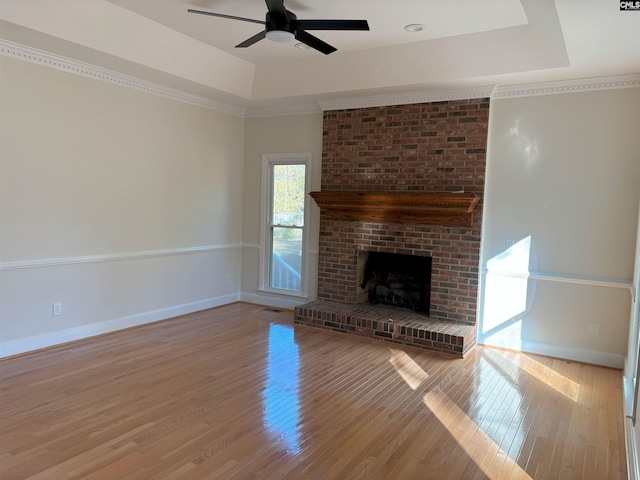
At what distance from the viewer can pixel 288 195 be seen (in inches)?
254

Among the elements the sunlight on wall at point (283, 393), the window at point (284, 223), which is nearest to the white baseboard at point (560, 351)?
the sunlight on wall at point (283, 393)

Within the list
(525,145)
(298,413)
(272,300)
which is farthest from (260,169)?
(298,413)

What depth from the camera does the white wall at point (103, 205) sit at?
4168 mm

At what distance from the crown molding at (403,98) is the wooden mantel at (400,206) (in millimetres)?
1047

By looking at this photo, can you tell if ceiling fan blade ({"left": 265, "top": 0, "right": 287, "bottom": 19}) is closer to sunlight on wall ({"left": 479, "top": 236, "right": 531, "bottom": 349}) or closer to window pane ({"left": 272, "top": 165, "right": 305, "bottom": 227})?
window pane ({"left": 272, "top": 165, "right": 305, "bottom": 227})

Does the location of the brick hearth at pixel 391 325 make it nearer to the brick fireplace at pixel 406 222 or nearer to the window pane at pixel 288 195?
the brick fireplace at pixel 406 222

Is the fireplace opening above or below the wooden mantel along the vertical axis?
below

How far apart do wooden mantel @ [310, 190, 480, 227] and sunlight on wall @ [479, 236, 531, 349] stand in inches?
21.8

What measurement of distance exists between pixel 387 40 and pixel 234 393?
3.55m

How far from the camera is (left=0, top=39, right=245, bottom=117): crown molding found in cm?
405

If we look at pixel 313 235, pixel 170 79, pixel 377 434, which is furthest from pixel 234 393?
pixel 170 79

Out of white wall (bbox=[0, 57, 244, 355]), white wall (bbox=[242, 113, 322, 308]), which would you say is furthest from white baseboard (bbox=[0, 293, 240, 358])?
white wall (bbox=[242, 113, 322, 308])

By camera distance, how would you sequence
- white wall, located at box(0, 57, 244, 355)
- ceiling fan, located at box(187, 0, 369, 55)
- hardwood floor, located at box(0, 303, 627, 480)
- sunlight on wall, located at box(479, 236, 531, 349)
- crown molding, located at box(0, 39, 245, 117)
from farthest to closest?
sunlight on wall, located at box(479, 236, 531, 349) < white wall, located at box(0, 57, 244, 355) < crown molding, located at box(0, 39, 245, 117) < ceiling fan, located at box(187, 0, 369, 55) < hardwood floor, located at box(0, 303, 627, 480)

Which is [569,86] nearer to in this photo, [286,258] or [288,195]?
[288,195]
